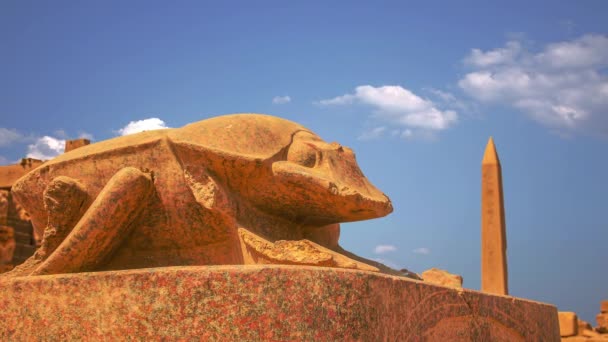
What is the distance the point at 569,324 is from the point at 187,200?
939 cm

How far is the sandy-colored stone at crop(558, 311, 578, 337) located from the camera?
1059 cm

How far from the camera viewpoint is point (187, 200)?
2.83m

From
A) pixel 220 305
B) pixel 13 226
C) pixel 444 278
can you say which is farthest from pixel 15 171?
pixel 220 305

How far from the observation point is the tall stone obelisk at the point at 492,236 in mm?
13477

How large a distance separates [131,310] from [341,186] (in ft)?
3.60

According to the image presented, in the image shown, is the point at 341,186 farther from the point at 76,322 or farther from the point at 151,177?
the point at 76,322

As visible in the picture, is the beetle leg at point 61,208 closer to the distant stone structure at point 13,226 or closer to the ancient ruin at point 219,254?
the ancient ruin at point 219,254

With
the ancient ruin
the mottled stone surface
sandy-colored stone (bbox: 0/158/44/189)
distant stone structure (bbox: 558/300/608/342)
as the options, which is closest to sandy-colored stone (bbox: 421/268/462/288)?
the ancient ruin

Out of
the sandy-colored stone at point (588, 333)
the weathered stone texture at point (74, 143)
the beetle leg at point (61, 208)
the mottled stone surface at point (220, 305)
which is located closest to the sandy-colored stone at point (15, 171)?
the weathered stone texture at point (74, 143)

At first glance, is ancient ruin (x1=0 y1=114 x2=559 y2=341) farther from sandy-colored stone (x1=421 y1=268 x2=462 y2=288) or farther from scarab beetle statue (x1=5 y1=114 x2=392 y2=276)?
sandy-colored stone (x1=421 y1=268 x2=462 y2=288)

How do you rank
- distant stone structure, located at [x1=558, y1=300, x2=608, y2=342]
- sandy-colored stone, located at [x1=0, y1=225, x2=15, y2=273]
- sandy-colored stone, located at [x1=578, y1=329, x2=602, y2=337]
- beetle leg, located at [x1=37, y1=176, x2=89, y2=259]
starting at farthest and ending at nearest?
sandy-colored stone, located at [x1=578, y1=329, x2=602, y2=337] < distant stone structure, located at [x1=558, y1=300, x2=608, y2=342] < sandy-colored stone, located at [x1=0, y1=225, x2=15, y2=273] < beetle leg, located at [x1=37, y1=176, x2=89, y2=259]

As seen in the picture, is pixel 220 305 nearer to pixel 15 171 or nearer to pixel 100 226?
Answer: pixel 100 226

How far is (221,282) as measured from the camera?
2.09 meters

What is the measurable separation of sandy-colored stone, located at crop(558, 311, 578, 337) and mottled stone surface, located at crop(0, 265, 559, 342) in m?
9.08
